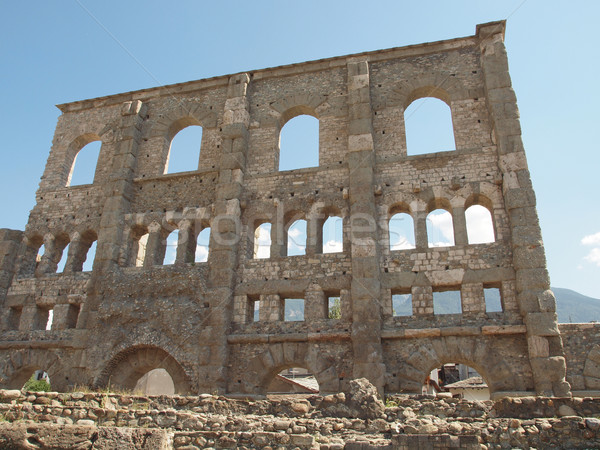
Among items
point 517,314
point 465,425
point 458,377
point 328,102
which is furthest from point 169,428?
point 458,377

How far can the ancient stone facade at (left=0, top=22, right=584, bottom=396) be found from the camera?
1178 cm

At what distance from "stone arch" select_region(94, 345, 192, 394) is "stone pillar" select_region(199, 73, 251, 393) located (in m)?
1.25

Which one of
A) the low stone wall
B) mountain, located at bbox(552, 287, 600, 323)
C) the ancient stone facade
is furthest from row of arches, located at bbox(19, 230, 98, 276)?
mountain, located at bbox(552, 287, 600, 323)

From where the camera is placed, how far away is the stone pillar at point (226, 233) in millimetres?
12570

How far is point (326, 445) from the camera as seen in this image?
Result: 22.0 ft

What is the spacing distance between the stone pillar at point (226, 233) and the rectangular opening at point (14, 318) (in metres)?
6.99

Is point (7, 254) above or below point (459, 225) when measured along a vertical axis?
below

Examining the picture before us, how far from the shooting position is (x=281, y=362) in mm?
12438

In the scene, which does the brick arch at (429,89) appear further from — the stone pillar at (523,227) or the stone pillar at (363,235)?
the stone pillar at (363,235)

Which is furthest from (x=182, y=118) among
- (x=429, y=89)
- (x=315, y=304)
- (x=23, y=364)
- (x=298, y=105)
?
(x=23, y=364)

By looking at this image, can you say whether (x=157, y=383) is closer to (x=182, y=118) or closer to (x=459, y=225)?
(x=182, y=118)

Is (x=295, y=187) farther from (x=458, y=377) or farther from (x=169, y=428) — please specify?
(x=458, y=377)

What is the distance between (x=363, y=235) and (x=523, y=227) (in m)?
3.99

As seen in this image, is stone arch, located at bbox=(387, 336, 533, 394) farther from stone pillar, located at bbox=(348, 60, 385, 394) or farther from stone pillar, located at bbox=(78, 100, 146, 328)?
stone pillar, located at bbox=(78, 100, 146, 328)
